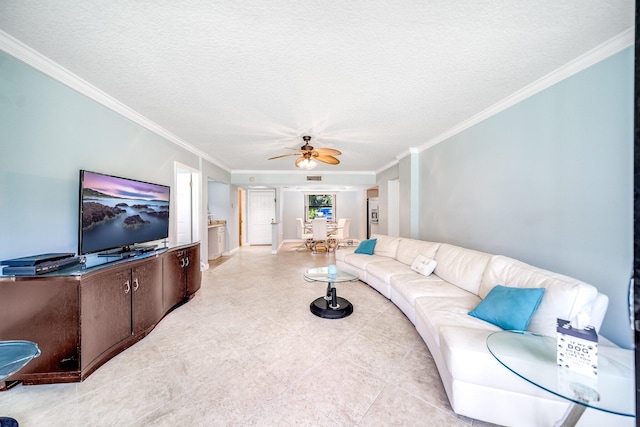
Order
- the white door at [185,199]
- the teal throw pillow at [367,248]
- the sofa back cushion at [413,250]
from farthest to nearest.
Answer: the teal throw pillow at [367,248], the white door at [185,199], the sofa back cushion at [413,250]

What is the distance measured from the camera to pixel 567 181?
1.94m

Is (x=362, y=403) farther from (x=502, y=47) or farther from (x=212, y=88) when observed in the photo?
(x=212, y=88)

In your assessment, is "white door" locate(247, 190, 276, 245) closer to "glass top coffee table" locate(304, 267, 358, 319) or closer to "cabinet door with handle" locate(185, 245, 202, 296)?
"cabinet door with handle" locate(185, 245, 202, 296)

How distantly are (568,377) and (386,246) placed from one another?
125 inches

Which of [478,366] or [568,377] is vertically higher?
[568,377]

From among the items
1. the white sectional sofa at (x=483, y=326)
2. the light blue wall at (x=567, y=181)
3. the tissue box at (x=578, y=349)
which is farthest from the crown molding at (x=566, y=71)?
the tissue box at (x=578, y=349)

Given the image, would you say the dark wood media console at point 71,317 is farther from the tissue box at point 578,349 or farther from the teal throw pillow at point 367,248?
the teal throw pillow at point 367,248

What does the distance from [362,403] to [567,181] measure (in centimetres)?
238

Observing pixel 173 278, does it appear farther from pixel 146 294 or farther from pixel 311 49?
pixel 311 49

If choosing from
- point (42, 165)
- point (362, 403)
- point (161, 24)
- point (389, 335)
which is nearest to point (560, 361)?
point (362, 403)

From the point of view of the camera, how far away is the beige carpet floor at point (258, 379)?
4.80ft

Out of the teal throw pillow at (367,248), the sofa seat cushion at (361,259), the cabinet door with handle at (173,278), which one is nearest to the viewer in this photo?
the cabinet door with handle at (173,278)

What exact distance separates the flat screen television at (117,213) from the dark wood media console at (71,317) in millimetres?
292

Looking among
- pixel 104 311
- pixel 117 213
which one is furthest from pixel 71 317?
pixel 117 213
